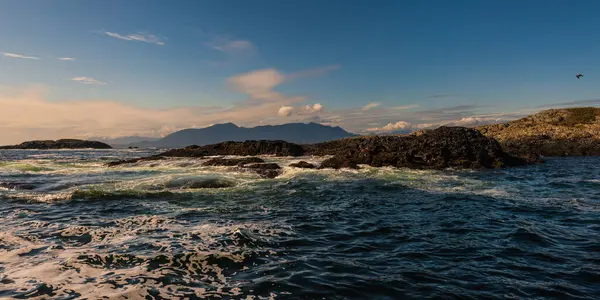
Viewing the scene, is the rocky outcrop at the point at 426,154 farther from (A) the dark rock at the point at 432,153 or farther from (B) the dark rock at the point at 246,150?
(B) the dark rock at the point at 246,150

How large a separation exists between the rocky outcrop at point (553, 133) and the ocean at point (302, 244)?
128 ft

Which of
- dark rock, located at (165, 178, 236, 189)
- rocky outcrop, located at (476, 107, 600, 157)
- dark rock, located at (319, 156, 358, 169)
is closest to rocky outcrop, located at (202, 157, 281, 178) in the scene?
dark rock, located at (165, 178, 236, 189)

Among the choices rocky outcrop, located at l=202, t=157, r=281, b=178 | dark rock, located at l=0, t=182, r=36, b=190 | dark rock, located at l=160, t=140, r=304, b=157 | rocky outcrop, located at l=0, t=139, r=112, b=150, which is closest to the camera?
dark rock, located at l=0, t=182, r=36, b=190

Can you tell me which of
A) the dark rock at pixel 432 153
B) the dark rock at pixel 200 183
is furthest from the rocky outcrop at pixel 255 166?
the dark rock at pixel 432 153

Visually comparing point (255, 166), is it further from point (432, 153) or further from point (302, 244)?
point (302, 244)

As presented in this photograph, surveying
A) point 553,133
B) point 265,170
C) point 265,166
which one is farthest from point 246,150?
point 553,133

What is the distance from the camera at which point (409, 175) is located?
28812 millimetres

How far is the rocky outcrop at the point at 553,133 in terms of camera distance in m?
56.1

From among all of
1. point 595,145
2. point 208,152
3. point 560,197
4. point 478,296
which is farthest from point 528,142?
point 478,296

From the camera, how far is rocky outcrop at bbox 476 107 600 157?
184ft

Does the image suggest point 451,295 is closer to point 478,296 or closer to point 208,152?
point 478,296

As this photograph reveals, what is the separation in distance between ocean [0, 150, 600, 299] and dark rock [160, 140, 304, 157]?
36.8 metres

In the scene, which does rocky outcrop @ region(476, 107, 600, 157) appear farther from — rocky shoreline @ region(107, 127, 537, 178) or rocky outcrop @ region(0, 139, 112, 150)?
rocky outcrop @ region(0, 139, 112, 150)

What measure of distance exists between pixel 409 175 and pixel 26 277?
26.4 m
